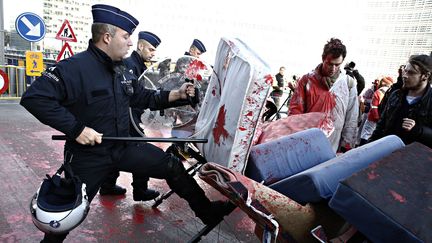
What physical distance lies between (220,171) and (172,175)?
0.77 metres

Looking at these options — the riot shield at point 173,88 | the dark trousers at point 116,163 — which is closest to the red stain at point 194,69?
the riot shield at point 173,88

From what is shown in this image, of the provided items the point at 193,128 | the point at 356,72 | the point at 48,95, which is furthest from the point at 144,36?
the point at 356,72

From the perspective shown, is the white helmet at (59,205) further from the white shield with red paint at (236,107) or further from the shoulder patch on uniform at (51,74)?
the white shield with red paint at (236,107)

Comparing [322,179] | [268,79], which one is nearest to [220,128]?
[268,79]

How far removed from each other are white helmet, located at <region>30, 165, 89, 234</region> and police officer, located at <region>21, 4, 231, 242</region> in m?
0.13

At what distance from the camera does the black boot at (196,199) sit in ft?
7.22

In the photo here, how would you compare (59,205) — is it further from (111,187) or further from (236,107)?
(111,187)

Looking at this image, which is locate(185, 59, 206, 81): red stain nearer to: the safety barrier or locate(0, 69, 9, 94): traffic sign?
locate(0, 69, 9, 94): traffic sign

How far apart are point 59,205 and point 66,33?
6696mm

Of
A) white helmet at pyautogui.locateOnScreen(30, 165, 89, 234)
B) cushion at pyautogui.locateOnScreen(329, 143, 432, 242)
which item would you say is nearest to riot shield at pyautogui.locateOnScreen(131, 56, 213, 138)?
white helmet at pyautogui.locateOnScreen(30, 165, 89, 234)

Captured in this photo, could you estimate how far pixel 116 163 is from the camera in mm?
2104

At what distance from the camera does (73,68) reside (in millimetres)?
1865

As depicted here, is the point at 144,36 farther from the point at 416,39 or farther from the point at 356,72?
the point at 416,39

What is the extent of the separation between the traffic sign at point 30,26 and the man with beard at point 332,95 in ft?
21.9
